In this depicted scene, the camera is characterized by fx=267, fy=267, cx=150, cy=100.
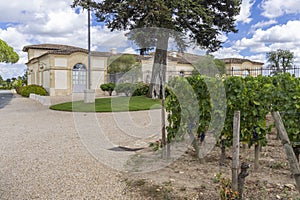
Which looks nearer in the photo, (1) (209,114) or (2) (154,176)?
(2) (154,176)

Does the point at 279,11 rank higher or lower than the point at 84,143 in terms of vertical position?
higher

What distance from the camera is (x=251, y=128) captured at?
4.00m

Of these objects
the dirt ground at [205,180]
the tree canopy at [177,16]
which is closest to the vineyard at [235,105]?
the dirt ground at [205,180]

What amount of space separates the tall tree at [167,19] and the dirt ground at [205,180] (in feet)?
31.7

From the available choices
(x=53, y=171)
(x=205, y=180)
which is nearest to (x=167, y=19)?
(x=53, y=171)

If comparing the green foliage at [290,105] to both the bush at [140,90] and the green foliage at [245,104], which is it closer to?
the green foliage at [245,104]

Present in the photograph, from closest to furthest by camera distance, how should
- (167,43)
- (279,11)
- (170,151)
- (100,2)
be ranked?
1. (170,151)
2. (279,11)
3. (100,2)
4. (167,43)

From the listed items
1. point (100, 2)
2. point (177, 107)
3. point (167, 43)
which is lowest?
point (177, 107)

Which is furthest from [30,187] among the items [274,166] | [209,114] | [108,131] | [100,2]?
[100,2]

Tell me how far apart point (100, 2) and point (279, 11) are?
29.0 ft

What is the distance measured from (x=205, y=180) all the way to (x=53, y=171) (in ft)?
7.43

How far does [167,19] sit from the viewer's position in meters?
12.7

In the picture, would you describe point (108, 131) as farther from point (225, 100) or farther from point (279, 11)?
point (279, 11)

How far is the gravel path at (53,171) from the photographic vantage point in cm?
326
